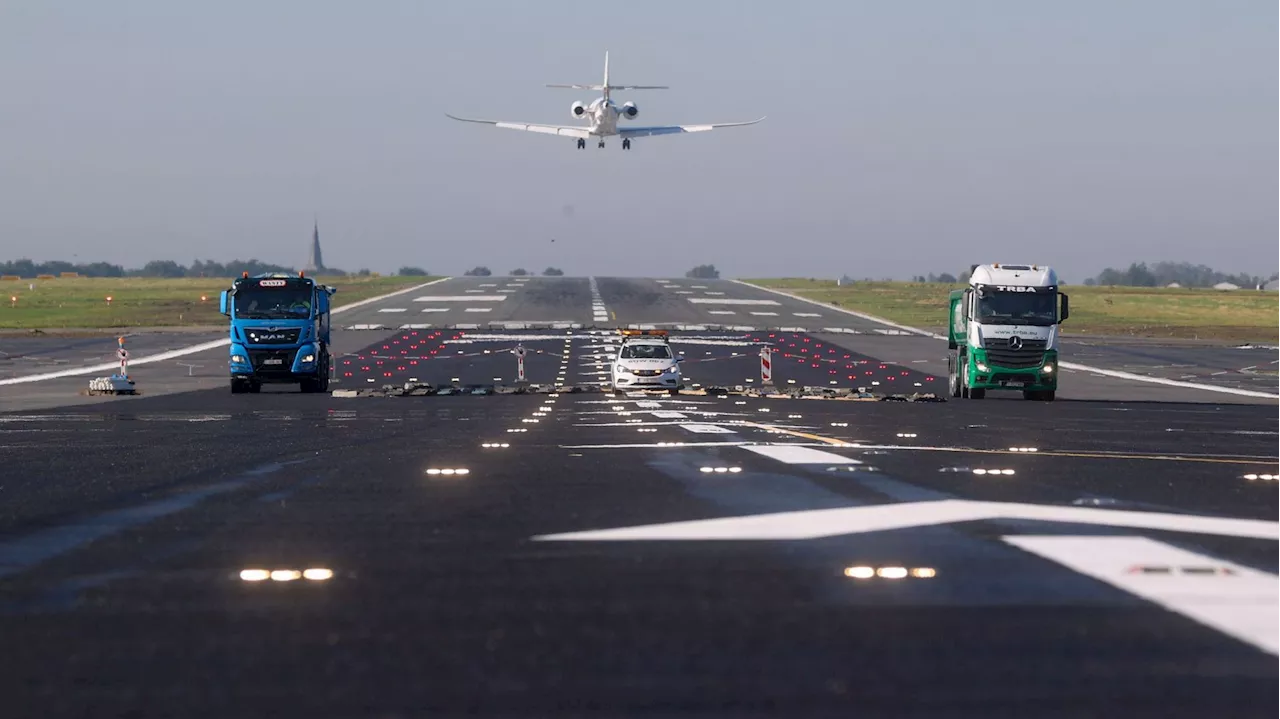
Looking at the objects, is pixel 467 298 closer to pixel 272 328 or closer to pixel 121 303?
pixel 121 303

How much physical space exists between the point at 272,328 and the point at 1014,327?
Result: 21.6m

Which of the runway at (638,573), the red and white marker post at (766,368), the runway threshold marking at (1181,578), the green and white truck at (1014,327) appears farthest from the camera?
the red and white marker post at (766,368)

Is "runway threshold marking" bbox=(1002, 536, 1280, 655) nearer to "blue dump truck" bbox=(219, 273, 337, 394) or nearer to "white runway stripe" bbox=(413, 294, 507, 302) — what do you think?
"blue dump truck" bbox=(219, 273, 337, 394)

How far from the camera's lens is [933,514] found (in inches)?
576

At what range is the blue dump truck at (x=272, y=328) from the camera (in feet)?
156

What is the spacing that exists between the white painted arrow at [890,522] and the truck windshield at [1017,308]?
3084 cm

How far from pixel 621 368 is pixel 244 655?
41.1 m

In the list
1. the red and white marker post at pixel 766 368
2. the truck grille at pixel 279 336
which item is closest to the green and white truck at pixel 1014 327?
the red and white marker post at pixel 766 368

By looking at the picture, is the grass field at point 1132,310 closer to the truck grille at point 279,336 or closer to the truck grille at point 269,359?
the truck grille at point 279,336

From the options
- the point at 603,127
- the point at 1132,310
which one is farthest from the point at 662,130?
the point at 1132,310

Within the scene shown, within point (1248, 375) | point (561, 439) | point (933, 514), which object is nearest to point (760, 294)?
point (1248, 375)

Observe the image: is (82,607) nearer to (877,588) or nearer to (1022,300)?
(877,588)

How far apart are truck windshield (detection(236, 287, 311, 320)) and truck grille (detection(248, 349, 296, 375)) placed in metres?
1.01

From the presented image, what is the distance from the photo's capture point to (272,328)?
47.5 metres
